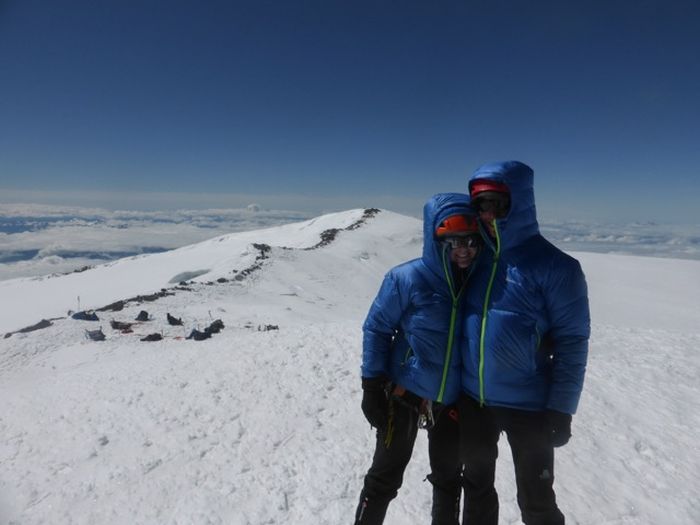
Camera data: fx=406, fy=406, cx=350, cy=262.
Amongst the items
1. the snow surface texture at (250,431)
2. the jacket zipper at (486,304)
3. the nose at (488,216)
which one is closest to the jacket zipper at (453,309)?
the jacket zipper at (486,304)

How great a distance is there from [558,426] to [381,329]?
141cm

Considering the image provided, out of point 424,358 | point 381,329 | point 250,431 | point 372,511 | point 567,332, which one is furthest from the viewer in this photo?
point 250,431

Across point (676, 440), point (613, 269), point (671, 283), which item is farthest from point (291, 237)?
point (676, 440)

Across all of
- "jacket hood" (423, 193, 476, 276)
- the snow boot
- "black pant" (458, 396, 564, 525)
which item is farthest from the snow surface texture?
"jacket hood" (423, 193, 476, 276)

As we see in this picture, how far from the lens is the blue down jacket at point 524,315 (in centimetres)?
272

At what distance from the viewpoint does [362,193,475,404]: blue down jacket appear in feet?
9.91

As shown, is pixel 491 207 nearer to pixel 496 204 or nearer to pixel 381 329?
pixel 496 204

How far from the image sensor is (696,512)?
4.05 m

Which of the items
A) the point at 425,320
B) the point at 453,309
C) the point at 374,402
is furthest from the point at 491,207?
the point at 374,402

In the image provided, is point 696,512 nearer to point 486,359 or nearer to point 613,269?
point 486,359

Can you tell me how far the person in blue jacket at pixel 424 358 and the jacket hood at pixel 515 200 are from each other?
0.20 metres

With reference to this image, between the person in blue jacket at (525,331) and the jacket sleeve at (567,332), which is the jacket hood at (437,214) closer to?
the person in blue jacket at (525,331)

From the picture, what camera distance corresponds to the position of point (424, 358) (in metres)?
3.12

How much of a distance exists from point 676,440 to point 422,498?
3692mm
